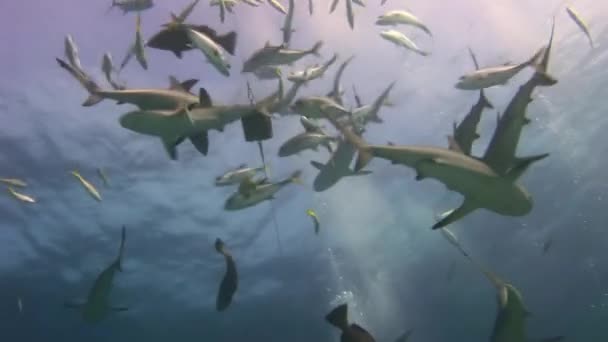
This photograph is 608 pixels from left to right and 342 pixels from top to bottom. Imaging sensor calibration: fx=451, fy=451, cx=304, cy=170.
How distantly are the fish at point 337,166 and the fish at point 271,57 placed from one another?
111 cm

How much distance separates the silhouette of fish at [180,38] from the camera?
3.89 metres

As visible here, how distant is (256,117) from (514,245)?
30.5 m

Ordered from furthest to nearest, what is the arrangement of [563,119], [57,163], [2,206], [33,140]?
[563,119], [2,206], [57,163], [33,140]

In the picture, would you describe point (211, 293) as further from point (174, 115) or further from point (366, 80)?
point (174, 115)

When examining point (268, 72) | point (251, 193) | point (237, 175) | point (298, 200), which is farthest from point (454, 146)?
point (298, 200)

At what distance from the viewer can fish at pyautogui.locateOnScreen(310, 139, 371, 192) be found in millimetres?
5207

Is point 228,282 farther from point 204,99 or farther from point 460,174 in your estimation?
point 460,174

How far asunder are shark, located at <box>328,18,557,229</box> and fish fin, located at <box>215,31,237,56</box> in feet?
5.64

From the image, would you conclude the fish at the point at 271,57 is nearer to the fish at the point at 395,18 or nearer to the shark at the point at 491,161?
the fish at the point at 395,18

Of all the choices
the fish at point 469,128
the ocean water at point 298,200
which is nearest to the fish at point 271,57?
the ocean water at point 298,200

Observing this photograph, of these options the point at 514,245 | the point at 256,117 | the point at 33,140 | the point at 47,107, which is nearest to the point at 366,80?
the point at 47,107

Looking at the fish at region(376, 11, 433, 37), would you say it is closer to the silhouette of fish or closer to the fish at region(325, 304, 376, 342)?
the silhouette of fish

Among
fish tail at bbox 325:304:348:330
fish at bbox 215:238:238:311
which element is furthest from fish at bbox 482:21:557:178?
fish at bbox 215:238:238:311

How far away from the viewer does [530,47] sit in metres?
17.5
